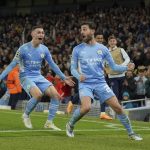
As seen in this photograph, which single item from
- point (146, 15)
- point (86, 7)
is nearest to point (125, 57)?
point (146, 15)

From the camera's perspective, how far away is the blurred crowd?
22.9 metres

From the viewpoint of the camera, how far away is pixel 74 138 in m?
11.7

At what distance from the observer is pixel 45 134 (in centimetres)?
1234

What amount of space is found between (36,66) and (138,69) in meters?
8.57

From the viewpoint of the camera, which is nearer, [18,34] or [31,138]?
[31,138]

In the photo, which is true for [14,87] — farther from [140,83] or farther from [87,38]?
[87,38]

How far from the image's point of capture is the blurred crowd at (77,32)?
22947mm

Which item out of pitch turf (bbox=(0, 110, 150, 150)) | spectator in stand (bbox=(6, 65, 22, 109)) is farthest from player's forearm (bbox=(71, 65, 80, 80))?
spectator in stand (bbox=(6, 65, 22, 109))

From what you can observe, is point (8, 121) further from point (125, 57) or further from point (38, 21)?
point (38, 21)

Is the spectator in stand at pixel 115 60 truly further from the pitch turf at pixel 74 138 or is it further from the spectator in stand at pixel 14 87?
the spectator in stand at pixel 14 87

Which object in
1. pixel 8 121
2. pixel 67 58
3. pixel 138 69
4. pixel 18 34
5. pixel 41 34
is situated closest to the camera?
pixel 41 34

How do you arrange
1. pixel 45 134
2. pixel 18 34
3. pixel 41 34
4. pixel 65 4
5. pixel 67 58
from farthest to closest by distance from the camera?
pixel 65 4 → pixel 18 34 → pixel 67 58 → pixel 41 34 → pixel 45 134

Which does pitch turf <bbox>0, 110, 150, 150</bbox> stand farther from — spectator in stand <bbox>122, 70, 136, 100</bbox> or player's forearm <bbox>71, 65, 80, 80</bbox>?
spectator in stand <bbox>122, 70, 136, 100</bbox>

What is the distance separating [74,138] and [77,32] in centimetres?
2065
